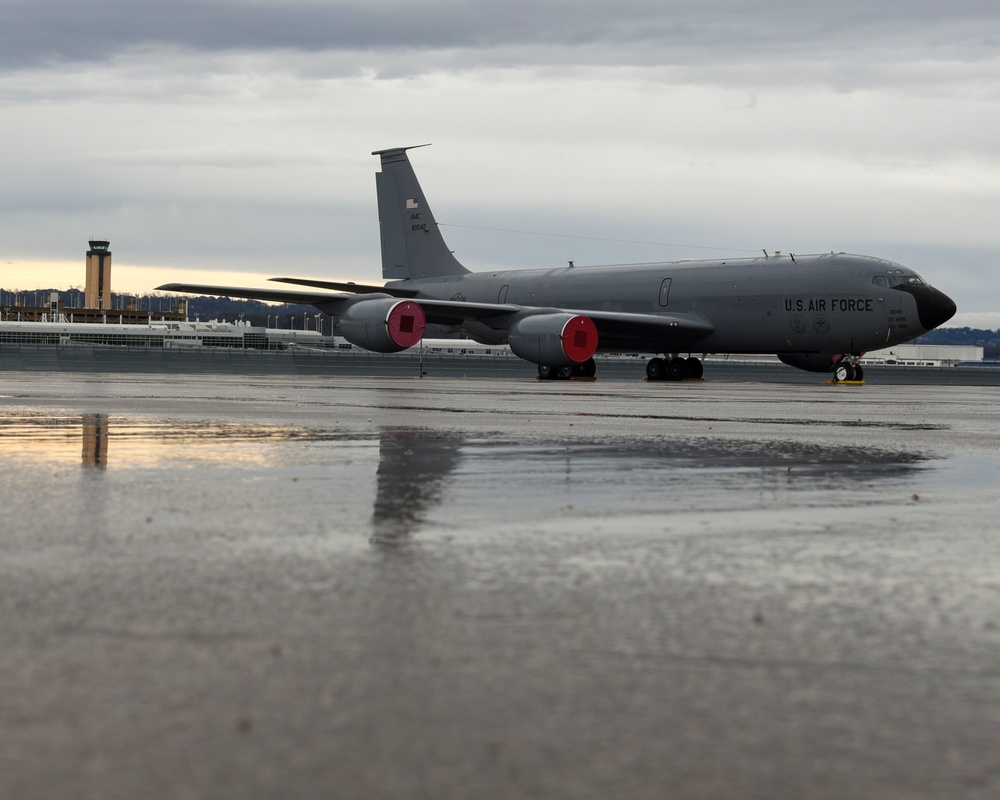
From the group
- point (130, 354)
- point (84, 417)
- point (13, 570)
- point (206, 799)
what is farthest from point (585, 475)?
point (130, 354)

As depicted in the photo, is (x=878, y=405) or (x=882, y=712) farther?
(x=878, y=405)

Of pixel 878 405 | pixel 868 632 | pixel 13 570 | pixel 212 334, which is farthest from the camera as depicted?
pixel 212 334

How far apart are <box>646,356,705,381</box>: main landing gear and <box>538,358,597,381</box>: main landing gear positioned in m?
2.04

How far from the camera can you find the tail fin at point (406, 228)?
143 ft

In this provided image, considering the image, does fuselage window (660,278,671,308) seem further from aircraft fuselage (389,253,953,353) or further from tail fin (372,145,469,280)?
tail fin (372,145,469,280)

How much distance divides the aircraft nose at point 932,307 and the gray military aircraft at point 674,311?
0.13 ft

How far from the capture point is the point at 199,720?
94.3 inches

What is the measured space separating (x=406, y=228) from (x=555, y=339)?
14056 mm

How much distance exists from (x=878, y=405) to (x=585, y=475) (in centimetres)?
1229

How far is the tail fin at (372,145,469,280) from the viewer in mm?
43500

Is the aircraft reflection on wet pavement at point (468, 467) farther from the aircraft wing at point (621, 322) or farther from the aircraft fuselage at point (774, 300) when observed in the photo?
the aircraft fuselage at point (774, 300)

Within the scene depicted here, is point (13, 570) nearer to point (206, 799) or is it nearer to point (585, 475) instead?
point (206, 799)

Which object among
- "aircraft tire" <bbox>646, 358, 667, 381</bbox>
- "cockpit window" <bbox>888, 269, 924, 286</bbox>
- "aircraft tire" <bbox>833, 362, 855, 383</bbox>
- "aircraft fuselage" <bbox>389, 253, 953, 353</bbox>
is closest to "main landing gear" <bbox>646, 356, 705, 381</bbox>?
"aircraft tire" <bbox>646, 358, 667, 381</bbox>

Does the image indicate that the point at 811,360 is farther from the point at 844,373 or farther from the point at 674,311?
the point at 674,311
